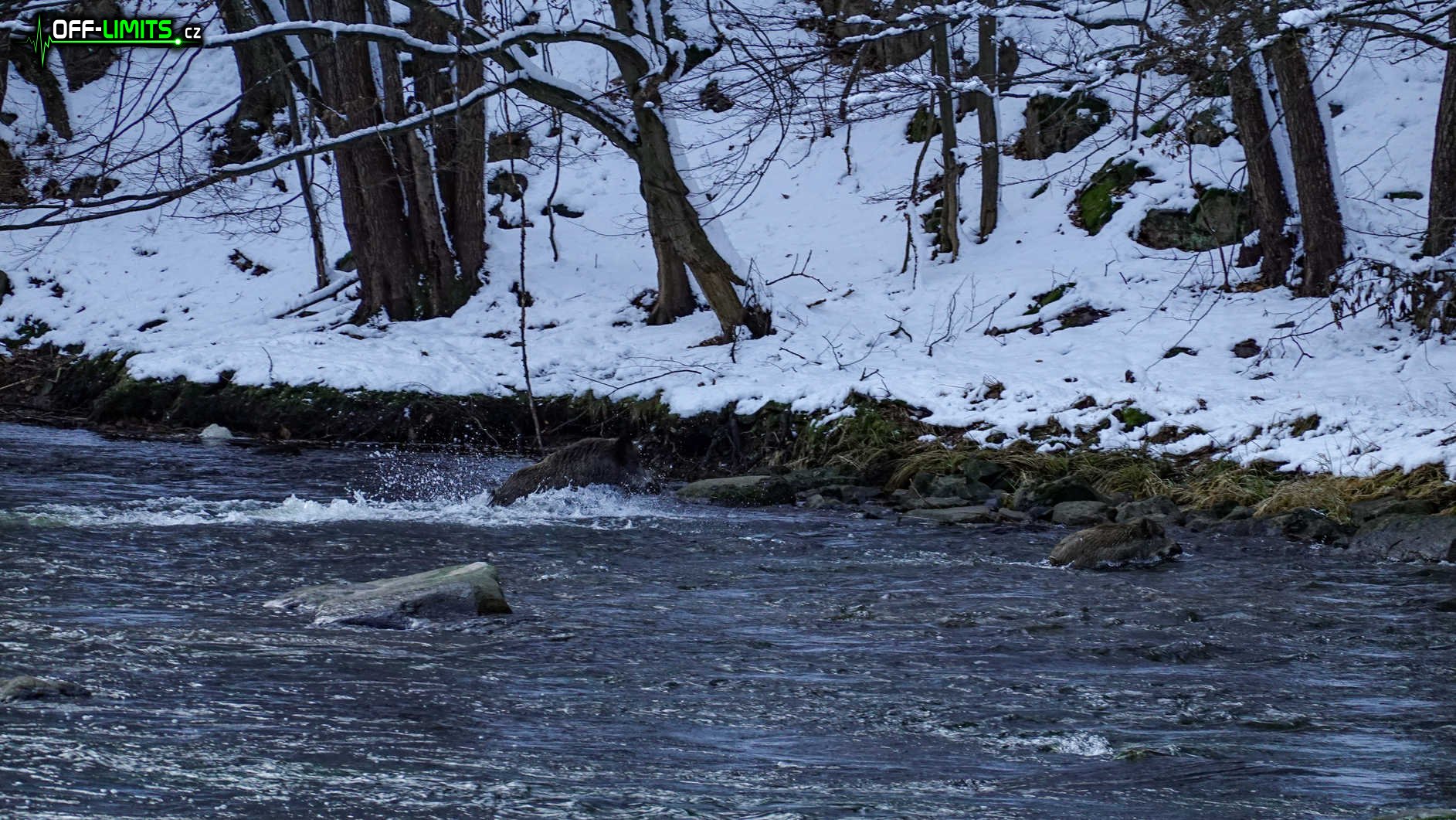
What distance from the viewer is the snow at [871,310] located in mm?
12109

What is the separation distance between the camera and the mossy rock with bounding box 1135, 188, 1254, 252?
51.1 ft

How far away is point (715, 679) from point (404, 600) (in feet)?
5.67

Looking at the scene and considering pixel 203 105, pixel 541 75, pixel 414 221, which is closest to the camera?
pixel 541 75

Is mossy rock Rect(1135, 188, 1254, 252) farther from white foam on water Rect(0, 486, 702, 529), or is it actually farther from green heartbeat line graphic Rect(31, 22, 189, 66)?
green heartbeat line graphic Rect(31, 22, 189, 66)

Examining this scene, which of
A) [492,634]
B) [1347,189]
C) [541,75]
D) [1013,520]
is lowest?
[1013,520]

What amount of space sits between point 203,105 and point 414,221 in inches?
424

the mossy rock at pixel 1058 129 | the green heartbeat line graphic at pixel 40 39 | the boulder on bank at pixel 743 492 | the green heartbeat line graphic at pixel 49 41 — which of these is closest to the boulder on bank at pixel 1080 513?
the boulder on bank at pixel 743 492

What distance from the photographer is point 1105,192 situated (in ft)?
57.2

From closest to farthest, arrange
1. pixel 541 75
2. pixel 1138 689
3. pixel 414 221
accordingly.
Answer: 1. pixel 1138 689
2. pixel 541 75
3. pixel 414 221

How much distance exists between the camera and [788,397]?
1360cm

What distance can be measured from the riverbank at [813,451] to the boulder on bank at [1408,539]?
0.04 metres

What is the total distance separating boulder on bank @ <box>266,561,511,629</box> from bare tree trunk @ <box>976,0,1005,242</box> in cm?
1208

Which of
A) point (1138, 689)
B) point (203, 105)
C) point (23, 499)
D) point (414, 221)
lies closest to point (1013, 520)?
point (1138, 689)

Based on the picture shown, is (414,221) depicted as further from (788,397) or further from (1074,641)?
(1074,641)
